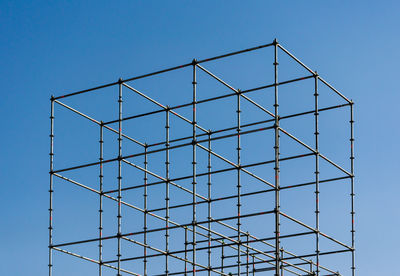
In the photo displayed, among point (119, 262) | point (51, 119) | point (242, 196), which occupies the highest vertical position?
point (51, 119)

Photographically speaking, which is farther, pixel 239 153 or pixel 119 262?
pixel 239 153

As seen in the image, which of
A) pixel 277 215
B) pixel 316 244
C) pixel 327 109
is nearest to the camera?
pixel 277 215

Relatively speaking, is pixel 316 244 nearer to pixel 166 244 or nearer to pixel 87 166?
pixel 166 244

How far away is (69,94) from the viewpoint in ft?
89.5

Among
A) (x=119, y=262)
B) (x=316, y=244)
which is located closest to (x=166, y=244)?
(x=119, y=262)

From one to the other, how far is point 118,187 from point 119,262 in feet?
6.29

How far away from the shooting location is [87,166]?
26.9 metres

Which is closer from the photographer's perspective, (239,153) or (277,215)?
(277,215)

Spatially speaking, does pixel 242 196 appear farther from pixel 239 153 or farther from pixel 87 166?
pixel 87 166

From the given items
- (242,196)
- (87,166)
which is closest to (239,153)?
(242,196)

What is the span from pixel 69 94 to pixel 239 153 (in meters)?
4.85

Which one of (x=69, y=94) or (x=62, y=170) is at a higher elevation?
(x=69, y=94)

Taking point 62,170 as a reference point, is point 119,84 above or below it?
above

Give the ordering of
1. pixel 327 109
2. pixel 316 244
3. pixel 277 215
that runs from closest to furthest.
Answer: pixel 277 215 → pixel 316 244 → pixel 327 109
